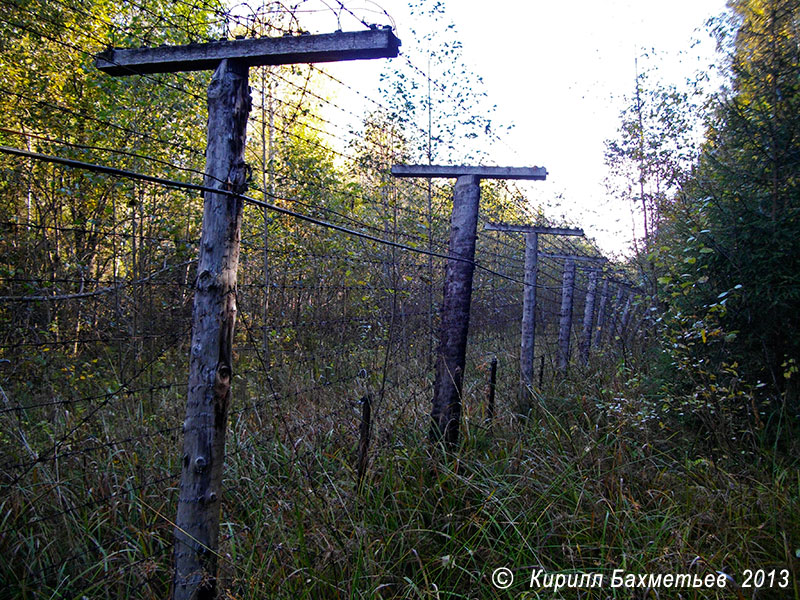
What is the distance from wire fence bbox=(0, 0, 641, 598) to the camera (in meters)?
2.22

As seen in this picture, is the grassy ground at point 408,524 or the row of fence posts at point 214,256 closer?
the row of fence posts at point 214,256

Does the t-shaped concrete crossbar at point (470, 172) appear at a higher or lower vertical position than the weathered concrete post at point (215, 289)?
higher

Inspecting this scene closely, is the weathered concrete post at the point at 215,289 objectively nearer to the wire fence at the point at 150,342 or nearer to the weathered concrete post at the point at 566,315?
the wire fence at the point at 150,342

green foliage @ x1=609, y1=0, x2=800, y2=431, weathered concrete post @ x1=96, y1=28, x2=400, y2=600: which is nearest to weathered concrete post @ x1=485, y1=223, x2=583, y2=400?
green foliage @ x1=609, y1=0, x2=800, y2=431

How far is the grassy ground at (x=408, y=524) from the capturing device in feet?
6.72

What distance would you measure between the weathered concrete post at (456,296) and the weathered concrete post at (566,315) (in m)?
3.99

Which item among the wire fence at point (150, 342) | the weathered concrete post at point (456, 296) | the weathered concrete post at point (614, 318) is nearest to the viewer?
the wire fence at point (150, 342)

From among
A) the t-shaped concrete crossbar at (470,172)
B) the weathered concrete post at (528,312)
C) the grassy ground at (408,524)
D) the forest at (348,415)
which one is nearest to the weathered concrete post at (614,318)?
the forest at (348,415)

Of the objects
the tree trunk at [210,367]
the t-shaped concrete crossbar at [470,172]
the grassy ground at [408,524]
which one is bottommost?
the grassy ground at [408,524]

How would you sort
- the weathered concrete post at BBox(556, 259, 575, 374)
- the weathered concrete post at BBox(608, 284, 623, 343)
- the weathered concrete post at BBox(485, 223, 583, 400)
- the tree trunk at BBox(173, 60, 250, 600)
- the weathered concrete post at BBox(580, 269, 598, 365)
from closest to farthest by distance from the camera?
the tree trunk at BBox(173, 60, 250, 600) < the weathered concrete post at BBox(485, 223, 583, 400) < the weathered concrete post at BBox(556, 259, 575, 374) < the weathered concrete post at BBox(580, 269, 598, 365) < the weathered concrete post at BBox(608, 284, 623, 343)

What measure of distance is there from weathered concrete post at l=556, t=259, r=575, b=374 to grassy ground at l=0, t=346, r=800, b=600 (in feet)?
Result: 12.5

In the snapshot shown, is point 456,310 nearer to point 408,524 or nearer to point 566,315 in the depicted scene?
point 408,524

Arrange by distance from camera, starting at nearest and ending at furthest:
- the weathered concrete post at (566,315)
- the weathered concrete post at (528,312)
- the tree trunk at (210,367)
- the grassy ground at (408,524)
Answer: the tree trunk at (210,367), the grassy ground at (408,524), the weathered concrete post at (528,312), the weathered concrete post at (566,315)

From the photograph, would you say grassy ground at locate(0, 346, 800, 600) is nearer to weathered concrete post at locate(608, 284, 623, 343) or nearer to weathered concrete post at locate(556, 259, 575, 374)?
weathered concrete post at locate(556, 259, 575, 374)
